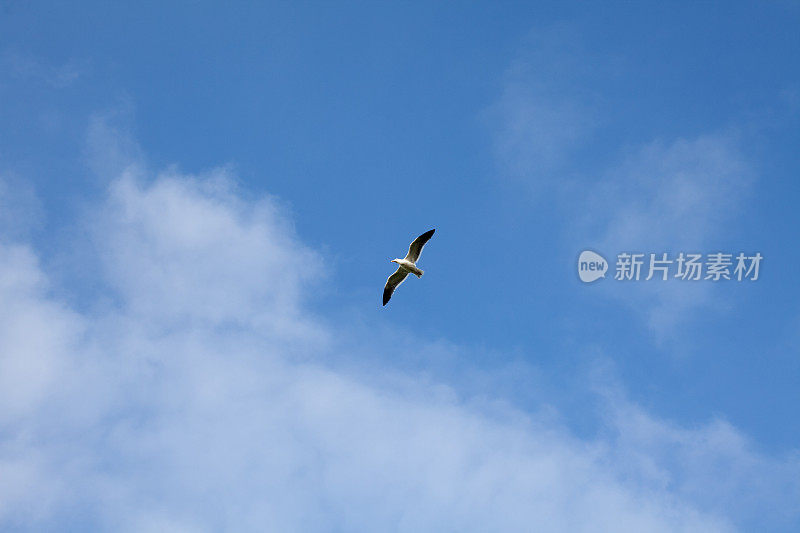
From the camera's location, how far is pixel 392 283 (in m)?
39.2

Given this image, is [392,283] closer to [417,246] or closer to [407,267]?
[407,267]

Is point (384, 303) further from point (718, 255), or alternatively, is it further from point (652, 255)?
point (718, 255)

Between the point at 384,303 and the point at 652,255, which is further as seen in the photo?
the point at 384,303

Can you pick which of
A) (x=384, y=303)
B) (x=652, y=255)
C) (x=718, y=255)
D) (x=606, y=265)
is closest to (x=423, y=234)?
(x=384, y=303)

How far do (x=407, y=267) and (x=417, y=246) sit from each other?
62.8 inches

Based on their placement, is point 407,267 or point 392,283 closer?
point 407,267

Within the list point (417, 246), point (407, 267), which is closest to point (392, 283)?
point (407, 267)

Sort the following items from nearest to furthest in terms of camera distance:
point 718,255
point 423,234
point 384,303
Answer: point 718,255 < point 423,234 < point 384,303

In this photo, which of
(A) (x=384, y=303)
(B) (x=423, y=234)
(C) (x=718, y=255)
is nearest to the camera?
(C) (x=718, y=255)

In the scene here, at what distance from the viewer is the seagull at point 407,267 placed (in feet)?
121

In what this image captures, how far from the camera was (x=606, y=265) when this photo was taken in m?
36.0

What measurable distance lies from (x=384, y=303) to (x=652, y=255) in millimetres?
15785

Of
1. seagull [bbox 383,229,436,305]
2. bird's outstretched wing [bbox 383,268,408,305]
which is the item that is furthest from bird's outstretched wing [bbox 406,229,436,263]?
bird's outstretched wing [bbox 383,268,408,305]

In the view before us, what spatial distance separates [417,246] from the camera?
36.9 m
